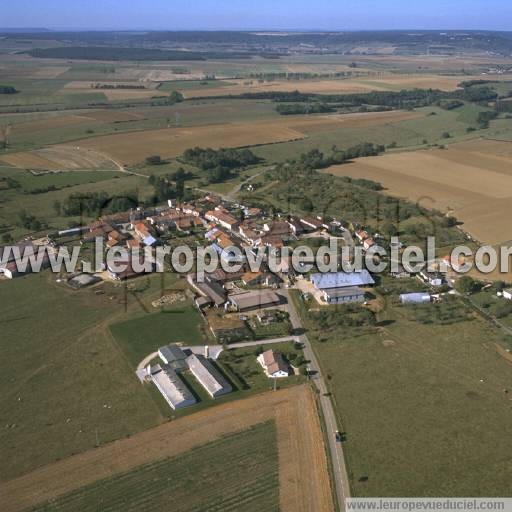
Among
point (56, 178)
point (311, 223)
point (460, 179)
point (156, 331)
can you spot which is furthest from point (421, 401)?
point (56, 178)

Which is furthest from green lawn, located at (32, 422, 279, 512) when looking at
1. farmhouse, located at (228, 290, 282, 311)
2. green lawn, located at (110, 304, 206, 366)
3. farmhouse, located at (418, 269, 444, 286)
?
farmhouse, located at (418, 269, 444, 286)

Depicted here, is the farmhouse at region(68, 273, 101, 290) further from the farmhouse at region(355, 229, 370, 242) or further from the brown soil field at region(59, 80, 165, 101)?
the brown soil field at region(59, 80, 165, 101)

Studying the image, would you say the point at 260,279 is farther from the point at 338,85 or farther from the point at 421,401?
the point at 338,85

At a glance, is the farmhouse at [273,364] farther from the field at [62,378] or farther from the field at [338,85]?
the field at [338,85]

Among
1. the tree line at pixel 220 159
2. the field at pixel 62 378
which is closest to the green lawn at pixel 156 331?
the field at pixel 62 378

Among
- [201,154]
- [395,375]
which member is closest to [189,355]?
Result: [395,375]

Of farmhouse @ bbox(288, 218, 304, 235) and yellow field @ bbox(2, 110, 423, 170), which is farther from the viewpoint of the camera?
yellow field @ bbox(2, 110, 423, 170)
